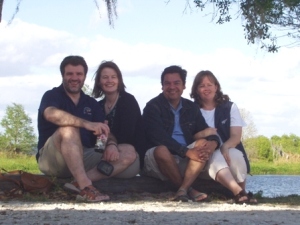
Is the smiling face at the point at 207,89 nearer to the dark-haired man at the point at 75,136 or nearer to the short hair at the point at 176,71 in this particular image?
the short hair at the point at 176,71

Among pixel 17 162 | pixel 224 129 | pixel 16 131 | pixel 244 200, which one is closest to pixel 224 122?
pixel 224 129

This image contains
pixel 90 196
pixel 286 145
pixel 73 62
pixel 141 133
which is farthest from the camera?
pixel 286 145

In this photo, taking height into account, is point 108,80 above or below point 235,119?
above

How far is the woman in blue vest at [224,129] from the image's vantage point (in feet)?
22.9

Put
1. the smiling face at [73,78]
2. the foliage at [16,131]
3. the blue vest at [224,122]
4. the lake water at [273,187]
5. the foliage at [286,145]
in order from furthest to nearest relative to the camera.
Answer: the foliage at [286,145] < the foliage at [16,131] < the lake water at [273,187] < the blue vest at [224,122] < the smiling face at [73,78]

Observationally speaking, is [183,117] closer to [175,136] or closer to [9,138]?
[175,136]

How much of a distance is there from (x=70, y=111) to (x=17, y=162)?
47.6 ft

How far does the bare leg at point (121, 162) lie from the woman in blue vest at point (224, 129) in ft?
2.67

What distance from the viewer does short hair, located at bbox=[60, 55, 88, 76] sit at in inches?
283

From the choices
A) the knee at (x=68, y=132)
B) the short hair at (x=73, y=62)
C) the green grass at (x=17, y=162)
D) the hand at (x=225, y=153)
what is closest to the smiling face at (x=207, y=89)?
the hand at (x=225, y=153)

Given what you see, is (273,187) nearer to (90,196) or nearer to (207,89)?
(207,89)

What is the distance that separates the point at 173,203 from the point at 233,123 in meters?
1.28

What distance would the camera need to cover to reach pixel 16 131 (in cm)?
2647

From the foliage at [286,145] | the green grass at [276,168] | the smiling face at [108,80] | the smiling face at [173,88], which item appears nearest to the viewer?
the smiling face at [108,80]
